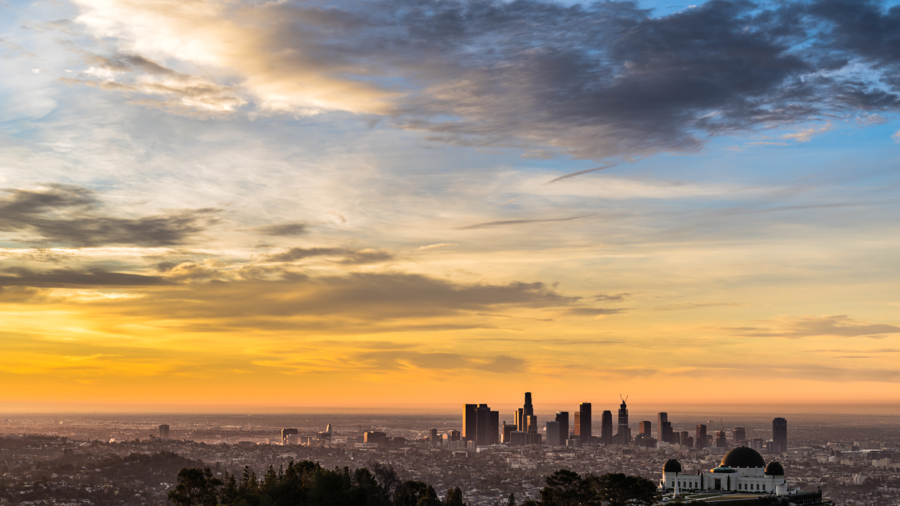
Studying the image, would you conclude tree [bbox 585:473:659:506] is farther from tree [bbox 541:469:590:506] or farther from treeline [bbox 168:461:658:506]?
tree [bbox 541:469:590:506]

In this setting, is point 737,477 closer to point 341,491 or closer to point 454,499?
point 454,499

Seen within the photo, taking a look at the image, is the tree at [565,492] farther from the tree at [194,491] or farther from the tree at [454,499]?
the tree at [194,491]

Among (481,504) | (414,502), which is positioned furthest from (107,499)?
(414,502)

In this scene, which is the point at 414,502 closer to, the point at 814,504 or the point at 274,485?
the point at 274,485

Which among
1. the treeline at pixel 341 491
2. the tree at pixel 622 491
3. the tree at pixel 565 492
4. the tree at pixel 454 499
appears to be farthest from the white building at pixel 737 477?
the tree at pixel 454 499

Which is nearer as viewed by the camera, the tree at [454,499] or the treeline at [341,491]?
the treeline at [341,491]
